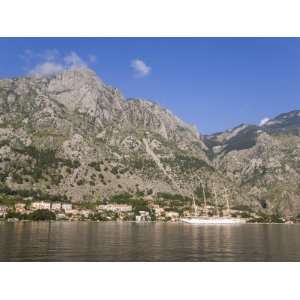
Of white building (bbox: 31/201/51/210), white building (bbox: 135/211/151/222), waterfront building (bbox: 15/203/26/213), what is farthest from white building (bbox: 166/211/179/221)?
waterfront building (bbox: 15/203/26/213)

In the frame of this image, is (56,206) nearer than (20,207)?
No

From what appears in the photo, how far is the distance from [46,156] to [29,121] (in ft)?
52.2

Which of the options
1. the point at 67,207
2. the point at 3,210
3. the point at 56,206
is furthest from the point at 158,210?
the point at 3,210

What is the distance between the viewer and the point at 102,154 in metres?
134

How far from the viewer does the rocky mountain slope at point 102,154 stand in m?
122

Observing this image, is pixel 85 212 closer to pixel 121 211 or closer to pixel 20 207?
pixel 121 211

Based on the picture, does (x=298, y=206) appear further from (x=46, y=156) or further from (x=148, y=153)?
(x=46, y=156)

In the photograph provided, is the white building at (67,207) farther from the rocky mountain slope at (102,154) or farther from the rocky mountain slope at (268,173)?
the rocky mountain slope at (268,173)

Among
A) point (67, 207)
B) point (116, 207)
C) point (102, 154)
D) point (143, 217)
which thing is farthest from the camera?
point (102, 154)

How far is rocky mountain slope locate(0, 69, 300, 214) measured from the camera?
121562mm

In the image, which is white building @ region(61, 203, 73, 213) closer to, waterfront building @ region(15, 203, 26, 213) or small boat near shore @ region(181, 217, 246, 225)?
waterfront building @ region(15, 203, 26, 213)
